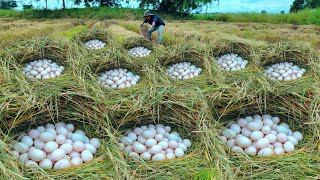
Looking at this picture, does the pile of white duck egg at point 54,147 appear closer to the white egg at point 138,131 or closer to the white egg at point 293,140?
the white egg at point 138,131

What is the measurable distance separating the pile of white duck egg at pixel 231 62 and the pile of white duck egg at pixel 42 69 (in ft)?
8.31

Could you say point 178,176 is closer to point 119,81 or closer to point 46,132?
point 46,132

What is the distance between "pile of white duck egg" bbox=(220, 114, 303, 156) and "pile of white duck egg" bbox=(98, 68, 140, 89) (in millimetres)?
2388

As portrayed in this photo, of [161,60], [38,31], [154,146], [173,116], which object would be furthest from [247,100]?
[38,31]

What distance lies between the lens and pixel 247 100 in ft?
11.7

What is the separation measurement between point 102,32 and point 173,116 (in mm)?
7365

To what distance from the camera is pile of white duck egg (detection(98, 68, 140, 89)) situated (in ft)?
18.5

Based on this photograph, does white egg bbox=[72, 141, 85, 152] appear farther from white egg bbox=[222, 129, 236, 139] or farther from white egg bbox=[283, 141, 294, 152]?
white egg bbox=[283, 141, 294, 152]

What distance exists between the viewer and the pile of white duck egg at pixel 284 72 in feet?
20.0

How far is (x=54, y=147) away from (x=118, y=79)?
9.47 ft

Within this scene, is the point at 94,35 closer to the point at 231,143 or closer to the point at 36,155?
the point at 231,143

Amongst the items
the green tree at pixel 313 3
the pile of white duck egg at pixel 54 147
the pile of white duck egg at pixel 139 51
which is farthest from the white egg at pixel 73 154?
the green tree at pixel 313 3

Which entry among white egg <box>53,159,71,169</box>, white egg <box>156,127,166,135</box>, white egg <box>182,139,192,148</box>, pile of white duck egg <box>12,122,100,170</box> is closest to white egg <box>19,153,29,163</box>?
pile of white duck egg <box>12,122,100,170</box>

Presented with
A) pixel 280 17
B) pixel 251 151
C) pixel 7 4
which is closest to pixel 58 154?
pixel 251 151
